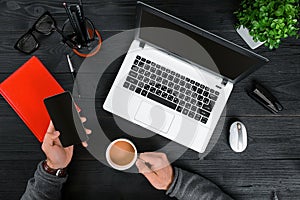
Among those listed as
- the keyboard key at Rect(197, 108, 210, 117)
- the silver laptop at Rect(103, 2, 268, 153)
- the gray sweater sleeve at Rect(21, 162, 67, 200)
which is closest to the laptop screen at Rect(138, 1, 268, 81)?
the silver laptop at Rect(103, 2, 268, 153)

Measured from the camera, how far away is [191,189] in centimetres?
116

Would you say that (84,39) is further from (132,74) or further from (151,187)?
(151,187)

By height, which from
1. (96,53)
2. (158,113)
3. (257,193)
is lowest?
(257,193)

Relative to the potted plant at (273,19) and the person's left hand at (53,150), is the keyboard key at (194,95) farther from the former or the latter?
the person's left hand at (53,150)

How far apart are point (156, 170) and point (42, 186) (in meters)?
0.35

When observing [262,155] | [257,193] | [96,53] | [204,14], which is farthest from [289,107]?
[96,53]

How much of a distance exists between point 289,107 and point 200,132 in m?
0.32

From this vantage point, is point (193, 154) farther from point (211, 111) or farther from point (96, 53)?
point (96, 53)

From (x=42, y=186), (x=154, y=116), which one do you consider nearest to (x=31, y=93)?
(x=42, y=186)

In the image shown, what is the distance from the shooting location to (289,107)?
1.23m

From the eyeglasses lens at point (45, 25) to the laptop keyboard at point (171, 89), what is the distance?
0.98 feet

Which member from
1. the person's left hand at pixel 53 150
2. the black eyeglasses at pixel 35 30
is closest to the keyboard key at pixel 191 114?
the person's left hand at pixel 53 150

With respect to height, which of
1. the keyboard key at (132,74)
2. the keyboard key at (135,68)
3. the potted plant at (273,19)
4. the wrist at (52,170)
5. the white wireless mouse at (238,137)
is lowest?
the wrist at (52,170)

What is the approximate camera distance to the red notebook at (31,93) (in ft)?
3.77
